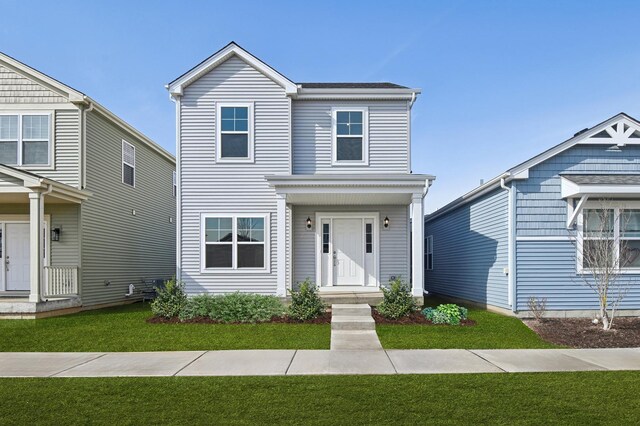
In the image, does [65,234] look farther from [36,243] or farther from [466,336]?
[466,336]

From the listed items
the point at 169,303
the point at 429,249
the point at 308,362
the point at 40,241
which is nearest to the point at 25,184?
the point at 40,241

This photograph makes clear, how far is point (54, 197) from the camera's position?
11.5m

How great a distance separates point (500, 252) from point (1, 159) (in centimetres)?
1431

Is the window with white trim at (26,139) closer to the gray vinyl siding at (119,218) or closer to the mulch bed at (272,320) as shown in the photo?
the gray vinyl siding at (119,218)

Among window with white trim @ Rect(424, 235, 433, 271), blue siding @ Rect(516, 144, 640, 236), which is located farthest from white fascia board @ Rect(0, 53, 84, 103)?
window with white trim @ Rect(424, 235, 433, 271)

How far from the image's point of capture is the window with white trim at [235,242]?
12.0m

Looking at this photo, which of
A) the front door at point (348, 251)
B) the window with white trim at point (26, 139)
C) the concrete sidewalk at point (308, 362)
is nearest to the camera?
the concrete sidewalk at point (308, 362)

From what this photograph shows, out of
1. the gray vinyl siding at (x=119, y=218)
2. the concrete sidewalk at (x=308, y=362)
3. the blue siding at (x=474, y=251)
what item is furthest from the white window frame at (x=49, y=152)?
the blue siding at (x=474, y=251)

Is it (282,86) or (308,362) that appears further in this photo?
(282,86)

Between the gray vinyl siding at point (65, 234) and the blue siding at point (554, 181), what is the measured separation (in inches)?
480

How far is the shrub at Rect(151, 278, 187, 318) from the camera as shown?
10367mm

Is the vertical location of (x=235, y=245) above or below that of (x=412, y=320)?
above

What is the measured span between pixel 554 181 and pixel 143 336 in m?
10.3

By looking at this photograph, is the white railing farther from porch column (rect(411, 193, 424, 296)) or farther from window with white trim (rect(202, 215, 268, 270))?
porch column (rect(411, 193, 424, 296))
